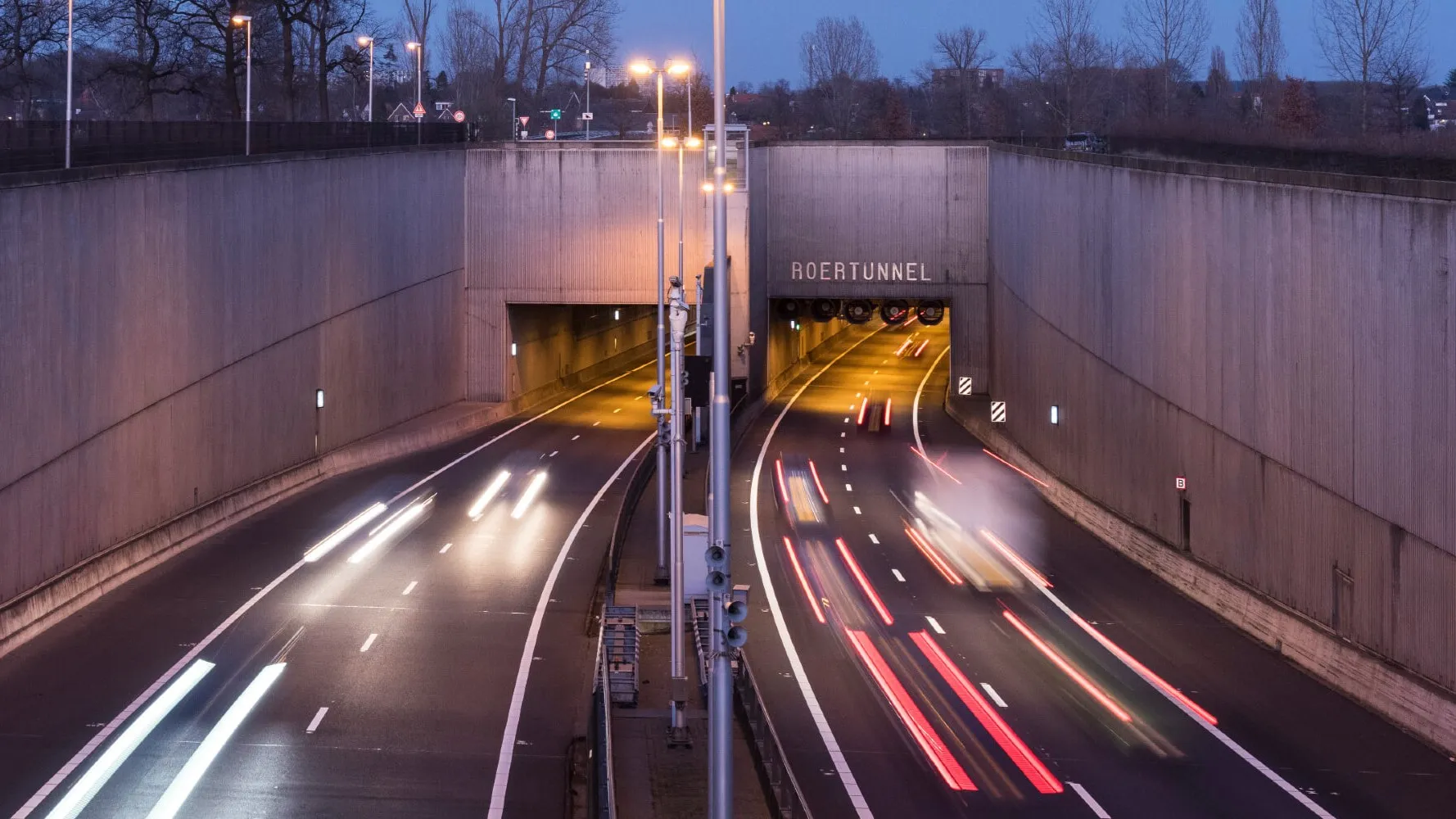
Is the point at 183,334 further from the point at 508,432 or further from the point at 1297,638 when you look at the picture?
the point at 508,432

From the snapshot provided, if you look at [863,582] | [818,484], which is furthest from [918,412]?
[863,582]

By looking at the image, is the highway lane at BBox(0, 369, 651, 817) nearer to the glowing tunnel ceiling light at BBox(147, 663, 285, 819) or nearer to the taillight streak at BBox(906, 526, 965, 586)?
the glowing tunnel ceiling light at BBox(147, 663, 285, 819)

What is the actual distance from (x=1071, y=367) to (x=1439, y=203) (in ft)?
71.0

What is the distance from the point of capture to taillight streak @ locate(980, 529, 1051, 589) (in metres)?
31.1

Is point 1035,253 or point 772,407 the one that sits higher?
point 1035,253

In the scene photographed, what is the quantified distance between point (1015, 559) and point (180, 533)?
16.5m

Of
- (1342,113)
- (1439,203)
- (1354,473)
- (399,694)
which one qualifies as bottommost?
(399,694)

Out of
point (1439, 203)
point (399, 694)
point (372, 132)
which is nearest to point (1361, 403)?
point (1439, 203)

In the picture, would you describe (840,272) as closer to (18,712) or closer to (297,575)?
(297,575)

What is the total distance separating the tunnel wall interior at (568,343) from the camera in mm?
59812

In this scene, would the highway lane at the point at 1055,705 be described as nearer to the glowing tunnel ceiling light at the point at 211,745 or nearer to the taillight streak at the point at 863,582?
the taillight streak at the point at 863,582

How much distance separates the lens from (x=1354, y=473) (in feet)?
71.7

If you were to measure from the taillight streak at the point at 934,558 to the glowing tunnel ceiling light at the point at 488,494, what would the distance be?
9.85 meters

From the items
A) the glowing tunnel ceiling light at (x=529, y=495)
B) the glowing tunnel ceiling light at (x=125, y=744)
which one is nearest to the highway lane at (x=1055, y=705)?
the glowing tunnel ceiling light at (x=529, y=495)
